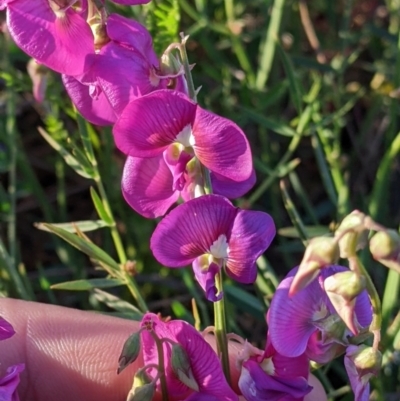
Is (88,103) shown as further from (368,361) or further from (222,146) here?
(368,361)

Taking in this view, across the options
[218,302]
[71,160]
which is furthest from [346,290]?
[71,160]

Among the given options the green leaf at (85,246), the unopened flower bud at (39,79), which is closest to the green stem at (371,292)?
the green leaf at (85,246)

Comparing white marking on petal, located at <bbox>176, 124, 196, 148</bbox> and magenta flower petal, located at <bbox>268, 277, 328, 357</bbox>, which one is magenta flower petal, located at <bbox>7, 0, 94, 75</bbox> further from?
magenta flower petal, located at <bbox>268, 277, 328, 357</bbox>

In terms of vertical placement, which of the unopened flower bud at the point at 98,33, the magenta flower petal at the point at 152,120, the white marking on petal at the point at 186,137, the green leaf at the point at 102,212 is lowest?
the green leaf at the point at 102,212

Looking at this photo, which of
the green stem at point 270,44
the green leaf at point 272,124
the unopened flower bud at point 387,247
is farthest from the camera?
the green stem at point 270,44

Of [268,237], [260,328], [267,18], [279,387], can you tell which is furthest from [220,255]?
[267,18]

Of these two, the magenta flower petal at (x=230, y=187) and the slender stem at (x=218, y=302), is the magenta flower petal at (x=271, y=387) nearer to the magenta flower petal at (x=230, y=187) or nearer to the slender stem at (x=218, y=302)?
the slender stem at (x=218, y=302)

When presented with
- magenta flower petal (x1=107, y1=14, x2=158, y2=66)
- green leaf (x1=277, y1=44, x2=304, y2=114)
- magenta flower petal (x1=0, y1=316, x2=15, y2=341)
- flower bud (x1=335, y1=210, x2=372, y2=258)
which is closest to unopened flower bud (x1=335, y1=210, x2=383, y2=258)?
flower bud (x1=335, y1=210, x2=372, y2=258)
